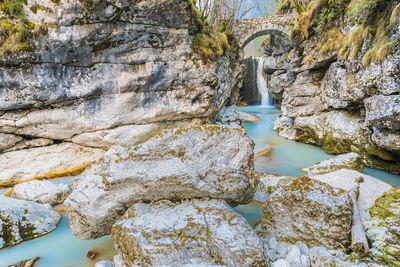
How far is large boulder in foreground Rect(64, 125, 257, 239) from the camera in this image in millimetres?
3732

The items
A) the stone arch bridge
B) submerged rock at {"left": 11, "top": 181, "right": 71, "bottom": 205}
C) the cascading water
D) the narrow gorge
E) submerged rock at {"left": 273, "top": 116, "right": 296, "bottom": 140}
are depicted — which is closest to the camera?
the narrow gorge

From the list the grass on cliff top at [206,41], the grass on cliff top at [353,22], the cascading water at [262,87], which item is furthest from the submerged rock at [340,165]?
the cascading water at [262,87]

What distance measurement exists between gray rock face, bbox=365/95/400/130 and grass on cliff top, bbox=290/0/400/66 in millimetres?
1355

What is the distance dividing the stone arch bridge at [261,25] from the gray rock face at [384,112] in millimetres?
11794

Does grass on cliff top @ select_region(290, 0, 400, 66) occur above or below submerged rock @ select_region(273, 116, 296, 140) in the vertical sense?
above

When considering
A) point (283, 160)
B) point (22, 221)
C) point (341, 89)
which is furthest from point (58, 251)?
point (341, 89)

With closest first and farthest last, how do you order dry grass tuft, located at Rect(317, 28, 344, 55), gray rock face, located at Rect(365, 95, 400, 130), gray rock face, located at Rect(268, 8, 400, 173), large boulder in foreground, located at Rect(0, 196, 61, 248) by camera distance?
large boulder in foreground, located at Rect(0, 196, 61, 248), gray rock face, located at Rect(365, 95, 400, 130), gray rock face, located at Rect(268, 8, 400, 173), dry grass tuft, located at Rect(317, 28, 344, 55)

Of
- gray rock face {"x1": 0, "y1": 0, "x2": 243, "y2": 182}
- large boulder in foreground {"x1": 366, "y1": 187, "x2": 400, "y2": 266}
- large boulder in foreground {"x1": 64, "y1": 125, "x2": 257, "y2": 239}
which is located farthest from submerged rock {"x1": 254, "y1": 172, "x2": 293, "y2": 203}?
gray rock face {"x1": 0, "y1": 0, "x2": 243, "y2": 182}

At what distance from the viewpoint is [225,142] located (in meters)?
3.94

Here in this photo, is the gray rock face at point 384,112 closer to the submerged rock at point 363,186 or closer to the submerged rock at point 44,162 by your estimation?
the submerged rock at point 363,186

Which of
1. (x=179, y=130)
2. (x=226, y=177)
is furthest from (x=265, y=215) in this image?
(x=179, y=130)

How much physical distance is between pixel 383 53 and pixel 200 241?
318 inches

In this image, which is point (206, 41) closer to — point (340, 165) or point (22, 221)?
point (340, 165)

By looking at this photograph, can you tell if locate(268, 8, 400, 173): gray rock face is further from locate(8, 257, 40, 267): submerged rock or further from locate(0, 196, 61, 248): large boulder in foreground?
locate(0, 196, 61, 248): large boulder in foreground
